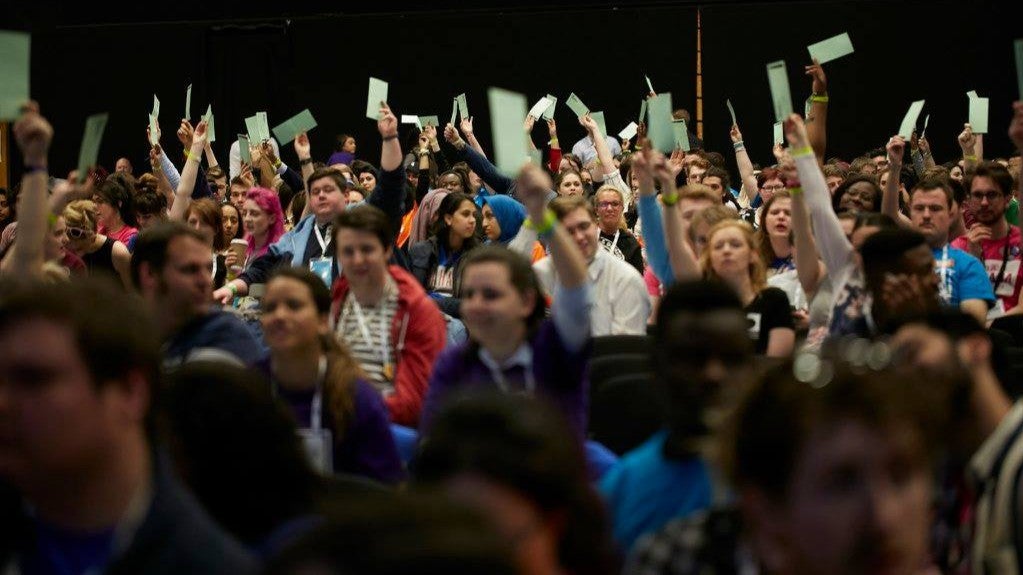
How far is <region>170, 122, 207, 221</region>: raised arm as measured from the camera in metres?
7.30

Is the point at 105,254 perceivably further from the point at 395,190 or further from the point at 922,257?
the point at 922,257

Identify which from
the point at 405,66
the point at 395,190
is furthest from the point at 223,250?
the point at 405,66

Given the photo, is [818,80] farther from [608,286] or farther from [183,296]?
[183,296]

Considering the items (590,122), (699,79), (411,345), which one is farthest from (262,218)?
(699,79)

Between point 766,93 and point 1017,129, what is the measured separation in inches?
491

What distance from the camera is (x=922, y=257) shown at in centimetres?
391

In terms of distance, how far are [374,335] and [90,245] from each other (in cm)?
218

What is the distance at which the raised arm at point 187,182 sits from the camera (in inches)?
287

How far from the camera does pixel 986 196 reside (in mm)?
6391

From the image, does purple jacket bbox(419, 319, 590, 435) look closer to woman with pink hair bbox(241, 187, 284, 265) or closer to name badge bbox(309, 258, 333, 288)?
name badge bbox(309, 258, 333, 288)

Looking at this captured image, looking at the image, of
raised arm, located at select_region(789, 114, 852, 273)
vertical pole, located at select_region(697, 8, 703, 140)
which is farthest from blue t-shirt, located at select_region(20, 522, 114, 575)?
vertical pole, located at select_region(697, 8, 703, 140)

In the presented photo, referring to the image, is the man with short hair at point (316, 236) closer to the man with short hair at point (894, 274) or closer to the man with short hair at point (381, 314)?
the man with short hair at point (381, 314)

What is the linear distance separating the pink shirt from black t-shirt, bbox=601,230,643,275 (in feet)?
6.53

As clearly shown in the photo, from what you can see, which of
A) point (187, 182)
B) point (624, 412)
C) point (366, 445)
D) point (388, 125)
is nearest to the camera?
point (366, 445)
